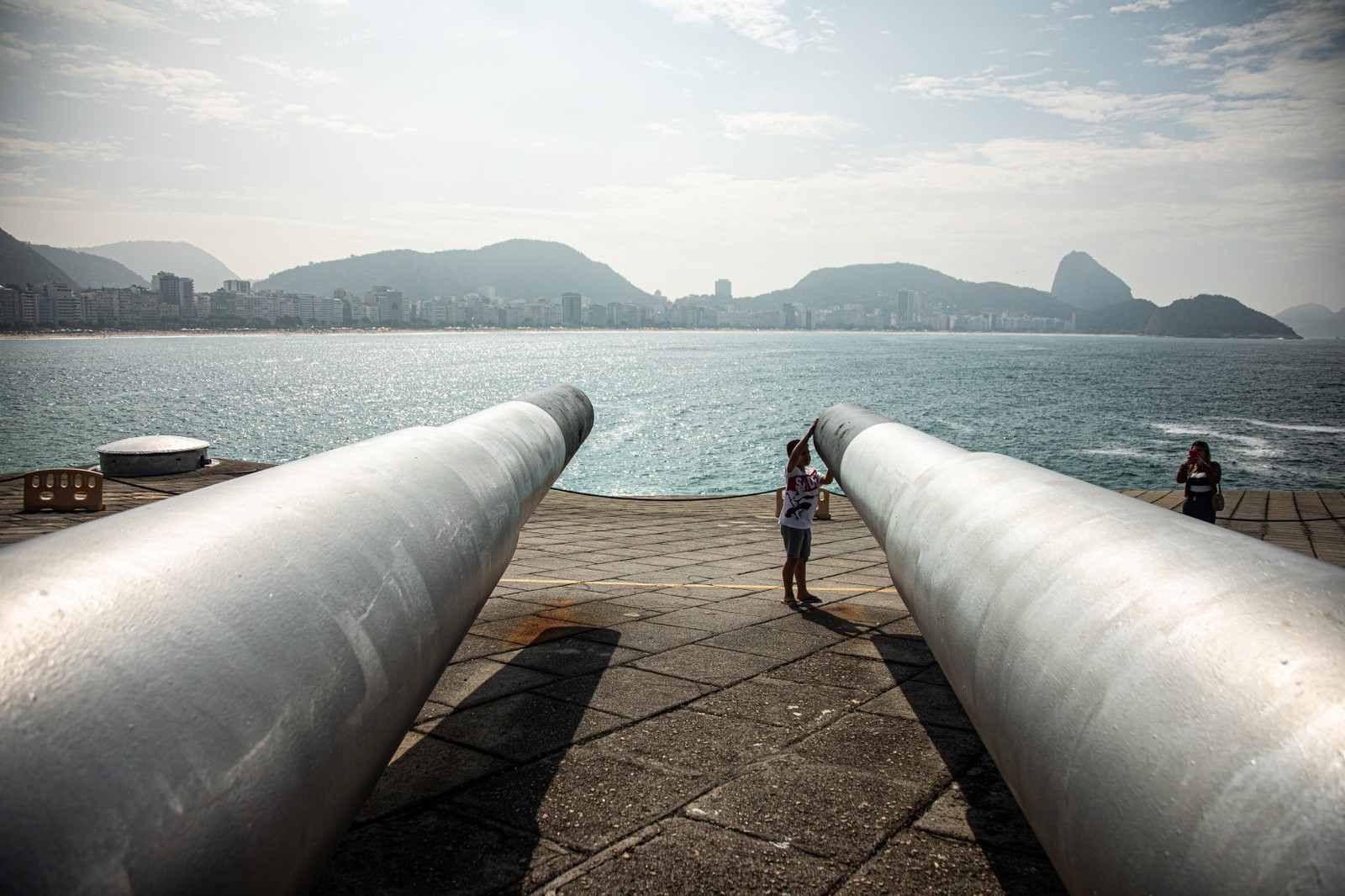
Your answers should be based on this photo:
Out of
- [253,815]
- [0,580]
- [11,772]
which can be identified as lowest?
[253,815]

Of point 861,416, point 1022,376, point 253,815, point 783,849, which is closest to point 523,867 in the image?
point 783,849

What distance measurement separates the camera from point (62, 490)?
1265cm

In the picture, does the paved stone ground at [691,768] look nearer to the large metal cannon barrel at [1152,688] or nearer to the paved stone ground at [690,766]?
the paved stone ground at [690,766]

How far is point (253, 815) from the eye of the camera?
1.78m

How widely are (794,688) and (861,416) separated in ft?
7.47

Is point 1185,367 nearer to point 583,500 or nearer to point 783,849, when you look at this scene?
point 583,500

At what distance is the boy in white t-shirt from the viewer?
7.43 m

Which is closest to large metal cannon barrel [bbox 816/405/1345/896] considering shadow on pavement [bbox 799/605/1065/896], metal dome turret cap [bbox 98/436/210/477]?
shadow on pavement [bbox 799/605/1065/896]

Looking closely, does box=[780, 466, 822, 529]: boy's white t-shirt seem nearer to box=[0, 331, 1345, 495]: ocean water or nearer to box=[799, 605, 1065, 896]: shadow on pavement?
box=[799, 605, 1065, 896]: shadow on pavement

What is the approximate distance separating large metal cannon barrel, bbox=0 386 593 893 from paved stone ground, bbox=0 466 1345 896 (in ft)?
2.80

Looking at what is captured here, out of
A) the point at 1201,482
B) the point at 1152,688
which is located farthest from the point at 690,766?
the point at 1201,482

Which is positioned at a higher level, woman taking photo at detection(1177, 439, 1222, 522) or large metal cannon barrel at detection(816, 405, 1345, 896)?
large metal cannon barrel at detection(816, 405, 1345, 896)

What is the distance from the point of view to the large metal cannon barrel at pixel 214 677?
4.75ft

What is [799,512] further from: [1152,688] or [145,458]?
[145,458]
